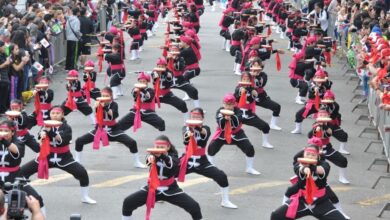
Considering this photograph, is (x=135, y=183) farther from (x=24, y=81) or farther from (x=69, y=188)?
(x=24, y=81)

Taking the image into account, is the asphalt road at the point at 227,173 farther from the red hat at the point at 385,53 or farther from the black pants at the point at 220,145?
the red hat at the point at 385,53

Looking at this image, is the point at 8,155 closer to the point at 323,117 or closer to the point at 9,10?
the point at 323,117

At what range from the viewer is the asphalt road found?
18734 mm

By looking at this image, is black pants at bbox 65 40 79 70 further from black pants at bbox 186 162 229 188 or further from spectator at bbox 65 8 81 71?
black pants at bbox 186 162 229 188

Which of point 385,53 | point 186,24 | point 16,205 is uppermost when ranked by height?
point 16,205

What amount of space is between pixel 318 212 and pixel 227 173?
4.93 metres

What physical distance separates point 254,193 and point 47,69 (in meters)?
11.6

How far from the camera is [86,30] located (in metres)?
32.4

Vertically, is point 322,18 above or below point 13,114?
below

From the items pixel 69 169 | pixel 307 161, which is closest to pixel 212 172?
pixel 69 169

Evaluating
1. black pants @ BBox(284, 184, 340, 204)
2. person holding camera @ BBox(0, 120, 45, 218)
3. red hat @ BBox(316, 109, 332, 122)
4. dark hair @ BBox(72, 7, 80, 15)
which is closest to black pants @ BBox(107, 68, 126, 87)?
dark hair @ BBox(72, 7, 80, 15)

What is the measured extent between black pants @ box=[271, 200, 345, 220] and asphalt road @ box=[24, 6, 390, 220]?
1.91m

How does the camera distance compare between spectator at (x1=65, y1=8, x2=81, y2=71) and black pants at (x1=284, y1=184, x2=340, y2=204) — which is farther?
spectator at (x1=65, y1=8, x2=81, y2=71)

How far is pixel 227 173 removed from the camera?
69.8ft
